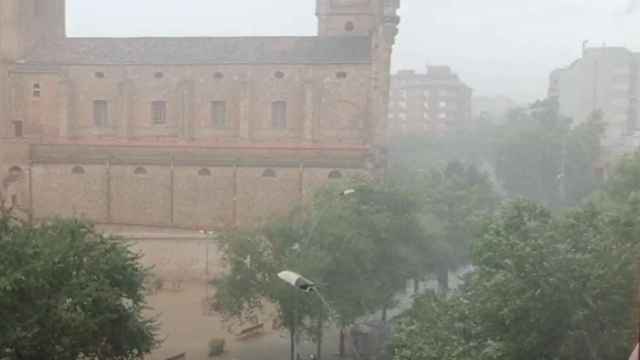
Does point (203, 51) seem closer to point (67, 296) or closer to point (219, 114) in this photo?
point (219, 114)

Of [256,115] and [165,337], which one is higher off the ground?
[256,115]

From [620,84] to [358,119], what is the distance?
1910 inches

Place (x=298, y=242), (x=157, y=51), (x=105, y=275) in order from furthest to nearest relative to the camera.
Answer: (x=157, y=51)
(x=298, y=242)
(x=105, y=275)

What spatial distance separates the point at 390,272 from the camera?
29.5 meters

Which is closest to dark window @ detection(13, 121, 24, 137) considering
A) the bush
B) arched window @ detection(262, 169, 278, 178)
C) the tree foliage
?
arched window @ detection(262, 169, 278, 178)

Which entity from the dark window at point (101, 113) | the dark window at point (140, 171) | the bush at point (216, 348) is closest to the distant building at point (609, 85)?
the dark window at point (101, 113)

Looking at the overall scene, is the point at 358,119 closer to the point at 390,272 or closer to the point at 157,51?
the point at 157,51

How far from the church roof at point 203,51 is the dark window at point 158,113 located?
2032mm

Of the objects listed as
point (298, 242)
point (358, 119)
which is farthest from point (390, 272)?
point (358, 119)

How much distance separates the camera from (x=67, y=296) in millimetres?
18266

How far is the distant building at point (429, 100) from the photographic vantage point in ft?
363

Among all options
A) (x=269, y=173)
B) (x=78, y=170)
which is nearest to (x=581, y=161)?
(x=269, y=173)

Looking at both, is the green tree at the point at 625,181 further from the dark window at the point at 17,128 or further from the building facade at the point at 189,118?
the dark window at the point at 17,128

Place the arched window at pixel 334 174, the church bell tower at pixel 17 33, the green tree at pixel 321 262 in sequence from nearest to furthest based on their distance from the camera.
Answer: the green tree at pixel 321 262 → the arched window at pixel 334 174 → the church bell tower at pixel 17 33
